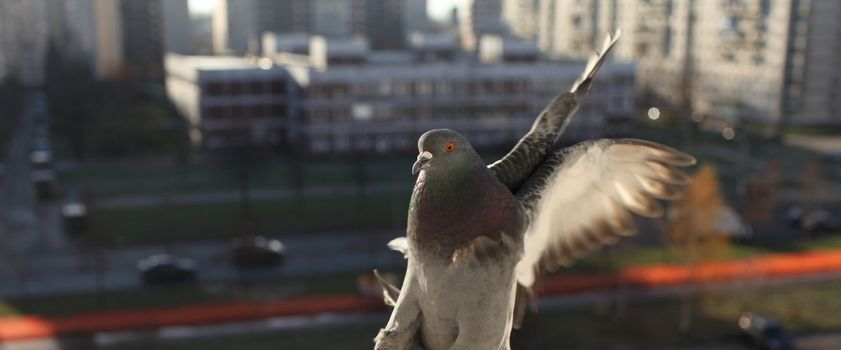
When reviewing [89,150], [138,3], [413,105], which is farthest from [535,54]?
[138,3]

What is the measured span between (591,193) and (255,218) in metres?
22.2

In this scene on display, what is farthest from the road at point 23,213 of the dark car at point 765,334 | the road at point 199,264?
the dark car at point 765,334

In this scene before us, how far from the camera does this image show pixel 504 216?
3.25 meters

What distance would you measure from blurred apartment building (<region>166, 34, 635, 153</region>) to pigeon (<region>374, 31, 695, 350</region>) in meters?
31.4

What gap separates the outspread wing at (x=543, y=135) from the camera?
12.3 feet

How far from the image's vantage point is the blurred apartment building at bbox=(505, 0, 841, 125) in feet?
147

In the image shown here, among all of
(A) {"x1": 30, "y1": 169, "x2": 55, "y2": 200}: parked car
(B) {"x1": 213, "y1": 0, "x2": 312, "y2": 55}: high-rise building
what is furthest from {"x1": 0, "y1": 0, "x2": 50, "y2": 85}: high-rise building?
(A) {"x1": 30, "y1": 169, "x2": 55, "y2": 200}: parked car

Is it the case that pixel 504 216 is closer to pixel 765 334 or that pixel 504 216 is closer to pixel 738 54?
pixel 765 334

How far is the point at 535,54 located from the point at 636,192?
40.0 m

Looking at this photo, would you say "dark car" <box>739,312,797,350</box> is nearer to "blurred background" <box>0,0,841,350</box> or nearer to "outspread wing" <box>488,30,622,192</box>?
"blurred background" <box>0,0,841,350</box>

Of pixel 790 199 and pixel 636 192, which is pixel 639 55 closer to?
pixel 790 199

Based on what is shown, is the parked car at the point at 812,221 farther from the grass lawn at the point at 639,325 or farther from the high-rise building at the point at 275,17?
the high-rise building at the point at 275,17

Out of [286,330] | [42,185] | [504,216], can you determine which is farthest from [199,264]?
[504,216]

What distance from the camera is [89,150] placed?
37.1m
